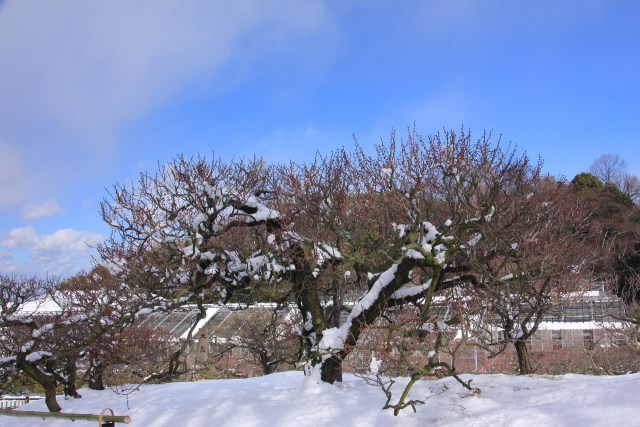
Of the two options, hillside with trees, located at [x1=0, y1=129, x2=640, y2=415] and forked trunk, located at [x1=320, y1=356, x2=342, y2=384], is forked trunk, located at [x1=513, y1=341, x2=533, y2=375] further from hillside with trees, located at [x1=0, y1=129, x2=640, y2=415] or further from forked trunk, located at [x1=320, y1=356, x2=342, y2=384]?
forked trunk, located at [x1=320, y1=356, x2=342, y2=384]

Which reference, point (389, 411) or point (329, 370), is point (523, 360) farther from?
point (389, 411)

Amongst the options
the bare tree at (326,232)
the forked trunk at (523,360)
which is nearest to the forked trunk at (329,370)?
the bare tree at (326,232)

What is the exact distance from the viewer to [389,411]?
8.65 metres

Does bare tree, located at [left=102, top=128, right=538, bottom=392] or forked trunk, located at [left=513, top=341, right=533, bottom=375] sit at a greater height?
bare tree, located at [left=102, top=128, right=538, bottom=392]

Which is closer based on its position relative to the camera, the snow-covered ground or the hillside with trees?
the snow-covered ground

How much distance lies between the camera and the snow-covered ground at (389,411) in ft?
23.4

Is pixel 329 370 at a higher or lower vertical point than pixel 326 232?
lower

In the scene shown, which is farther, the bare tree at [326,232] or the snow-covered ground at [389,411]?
the bare tree at [326,232]

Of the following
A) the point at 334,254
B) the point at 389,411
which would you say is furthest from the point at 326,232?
the point at 389,411

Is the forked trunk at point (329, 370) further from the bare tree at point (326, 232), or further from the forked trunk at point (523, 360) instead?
the forked trunk at point (523, 360)

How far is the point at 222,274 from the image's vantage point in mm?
11211

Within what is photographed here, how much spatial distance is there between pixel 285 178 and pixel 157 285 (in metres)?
3.73

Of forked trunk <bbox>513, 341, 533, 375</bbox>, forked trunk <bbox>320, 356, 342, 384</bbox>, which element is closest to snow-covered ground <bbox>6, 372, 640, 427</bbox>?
forked trunk <bbox>320, 356, 342, 384</bbox>

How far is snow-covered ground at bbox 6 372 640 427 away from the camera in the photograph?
714cm
